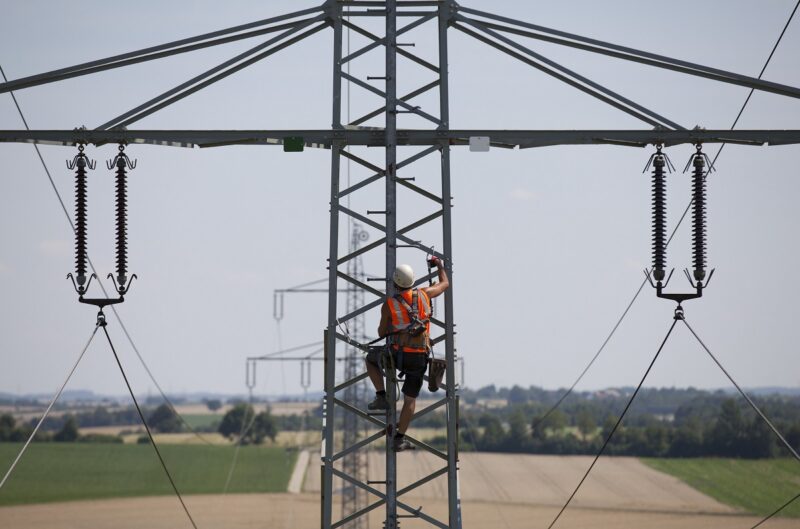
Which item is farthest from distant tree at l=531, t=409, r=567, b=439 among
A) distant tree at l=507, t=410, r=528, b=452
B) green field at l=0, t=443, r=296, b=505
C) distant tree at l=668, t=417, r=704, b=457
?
green field at l=0, t=443, r=296, b=505

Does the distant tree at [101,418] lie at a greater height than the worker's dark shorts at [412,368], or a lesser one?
greater

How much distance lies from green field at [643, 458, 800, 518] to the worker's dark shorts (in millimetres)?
70479

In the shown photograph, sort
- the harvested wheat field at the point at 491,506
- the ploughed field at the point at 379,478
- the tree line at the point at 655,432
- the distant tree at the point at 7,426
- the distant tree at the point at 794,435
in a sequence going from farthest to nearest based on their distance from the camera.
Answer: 1. the distant tree at the point at 7,426
2. the tree line at the point at 655,432
3. the distant tree at the point at 794,435
4. the ploughed field at the point at 379,478
5. the harvested wheat field at the point at 491,506

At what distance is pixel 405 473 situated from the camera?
100m

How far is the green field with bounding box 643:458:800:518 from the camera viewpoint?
3433 inches

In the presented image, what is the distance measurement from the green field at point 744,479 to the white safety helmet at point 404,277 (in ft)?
234

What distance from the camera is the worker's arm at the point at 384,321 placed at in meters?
17.0

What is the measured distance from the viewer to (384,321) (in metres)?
17.1

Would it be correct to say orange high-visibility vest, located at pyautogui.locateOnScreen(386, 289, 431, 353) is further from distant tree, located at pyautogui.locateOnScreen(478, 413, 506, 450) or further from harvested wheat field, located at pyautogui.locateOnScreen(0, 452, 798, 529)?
distant tree, located at pyautogui.locateOnScreen(478, 413, 506, 450)

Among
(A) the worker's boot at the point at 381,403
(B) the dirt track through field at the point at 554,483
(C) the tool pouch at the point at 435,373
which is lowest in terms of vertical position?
(B) the dirt track through field at the point at 554,483

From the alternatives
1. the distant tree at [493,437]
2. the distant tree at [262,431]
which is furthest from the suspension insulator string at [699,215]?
the distant tree at [262,431]

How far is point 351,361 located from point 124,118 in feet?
108

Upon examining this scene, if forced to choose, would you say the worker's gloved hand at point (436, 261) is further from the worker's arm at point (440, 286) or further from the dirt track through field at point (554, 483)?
the dirt track through field at point (554, 483)

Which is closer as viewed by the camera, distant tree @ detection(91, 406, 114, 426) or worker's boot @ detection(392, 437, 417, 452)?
worker's boot @ detection(392, 437, 417, 452)
